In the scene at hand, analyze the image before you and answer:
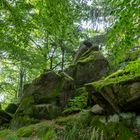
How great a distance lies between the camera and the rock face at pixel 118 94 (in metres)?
8.22

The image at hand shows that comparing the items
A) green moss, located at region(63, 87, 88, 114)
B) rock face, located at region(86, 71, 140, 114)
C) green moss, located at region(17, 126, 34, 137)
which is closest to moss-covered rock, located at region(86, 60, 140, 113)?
rock face, located at region(86, 71, 140, 114)

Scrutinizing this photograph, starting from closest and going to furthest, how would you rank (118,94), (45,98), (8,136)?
1. (118,94)
2. (8,136)
3. (45,98)

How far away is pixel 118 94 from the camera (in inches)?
339

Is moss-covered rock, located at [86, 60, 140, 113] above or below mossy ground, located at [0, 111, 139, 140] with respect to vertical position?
above

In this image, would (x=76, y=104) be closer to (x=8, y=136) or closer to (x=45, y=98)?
(x=45, y=98)

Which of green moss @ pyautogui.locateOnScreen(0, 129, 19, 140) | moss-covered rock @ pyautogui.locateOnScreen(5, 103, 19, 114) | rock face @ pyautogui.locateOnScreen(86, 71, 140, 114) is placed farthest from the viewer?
moss-covered rock @ pyautogui.locateOnScreen(5, 103, 19, 114)

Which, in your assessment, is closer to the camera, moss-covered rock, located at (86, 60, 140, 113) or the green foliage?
the green foliage

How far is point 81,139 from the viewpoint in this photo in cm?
826

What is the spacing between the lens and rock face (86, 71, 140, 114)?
8219mm

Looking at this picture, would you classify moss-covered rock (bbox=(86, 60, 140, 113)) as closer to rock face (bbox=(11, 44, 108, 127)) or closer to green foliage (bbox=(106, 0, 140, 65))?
rock face (bbox=(11, 44, 108, 127))

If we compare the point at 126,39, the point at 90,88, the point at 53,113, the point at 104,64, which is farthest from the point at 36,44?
the point at 126,39

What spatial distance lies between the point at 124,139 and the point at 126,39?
420 cm

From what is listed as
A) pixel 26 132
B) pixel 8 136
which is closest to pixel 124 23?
pixel 8 136

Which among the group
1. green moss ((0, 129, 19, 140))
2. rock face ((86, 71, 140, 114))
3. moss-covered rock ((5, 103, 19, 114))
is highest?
moss-covered rock ((5, 103, 19, 114))
